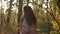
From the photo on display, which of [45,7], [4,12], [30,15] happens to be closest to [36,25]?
[30,15]

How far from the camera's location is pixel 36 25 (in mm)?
1596

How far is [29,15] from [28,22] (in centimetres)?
9

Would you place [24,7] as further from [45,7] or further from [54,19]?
[54,19]

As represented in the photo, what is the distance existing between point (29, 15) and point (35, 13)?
3.0 inches

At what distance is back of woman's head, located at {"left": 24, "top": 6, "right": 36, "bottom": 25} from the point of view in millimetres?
1559

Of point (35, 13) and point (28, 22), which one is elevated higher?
point (35, 13)

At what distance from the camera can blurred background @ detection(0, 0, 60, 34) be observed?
1.58m

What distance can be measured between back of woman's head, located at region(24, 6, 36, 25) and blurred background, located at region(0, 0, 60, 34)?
0.13 feet

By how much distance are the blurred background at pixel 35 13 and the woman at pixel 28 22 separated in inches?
1.8

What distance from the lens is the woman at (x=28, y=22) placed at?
1.56m

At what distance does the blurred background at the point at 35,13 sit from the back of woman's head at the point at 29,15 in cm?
4

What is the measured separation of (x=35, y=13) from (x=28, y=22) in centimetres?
14

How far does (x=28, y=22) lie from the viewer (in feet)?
5.26

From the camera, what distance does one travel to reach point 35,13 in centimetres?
159
